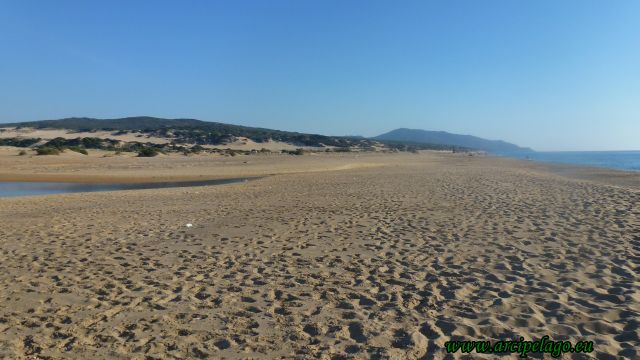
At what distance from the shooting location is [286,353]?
14.6ft

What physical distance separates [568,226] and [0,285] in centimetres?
1153

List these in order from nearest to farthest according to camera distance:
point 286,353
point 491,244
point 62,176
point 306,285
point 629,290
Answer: point 286,353, point 629,290, point 306,285, point 491,244, point 62,176

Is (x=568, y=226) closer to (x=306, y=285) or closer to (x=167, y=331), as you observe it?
(x=306, y=285)

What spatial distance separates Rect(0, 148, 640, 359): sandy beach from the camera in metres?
4.72

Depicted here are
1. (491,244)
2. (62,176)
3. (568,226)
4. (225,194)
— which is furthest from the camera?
(62,176)

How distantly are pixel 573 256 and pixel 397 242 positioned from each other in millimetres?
3218

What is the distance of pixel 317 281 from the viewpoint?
6707mm

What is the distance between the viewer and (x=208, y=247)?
9172 mm

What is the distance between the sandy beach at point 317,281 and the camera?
4.72m

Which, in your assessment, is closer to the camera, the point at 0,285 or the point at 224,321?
the point at 224,321

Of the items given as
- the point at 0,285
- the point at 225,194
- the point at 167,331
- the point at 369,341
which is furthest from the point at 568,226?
the point at 225,194

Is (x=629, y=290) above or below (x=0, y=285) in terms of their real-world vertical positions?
above

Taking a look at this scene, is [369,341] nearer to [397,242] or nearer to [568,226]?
[397,242]

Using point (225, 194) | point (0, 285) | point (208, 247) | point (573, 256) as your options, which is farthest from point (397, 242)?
point (225, 194)
